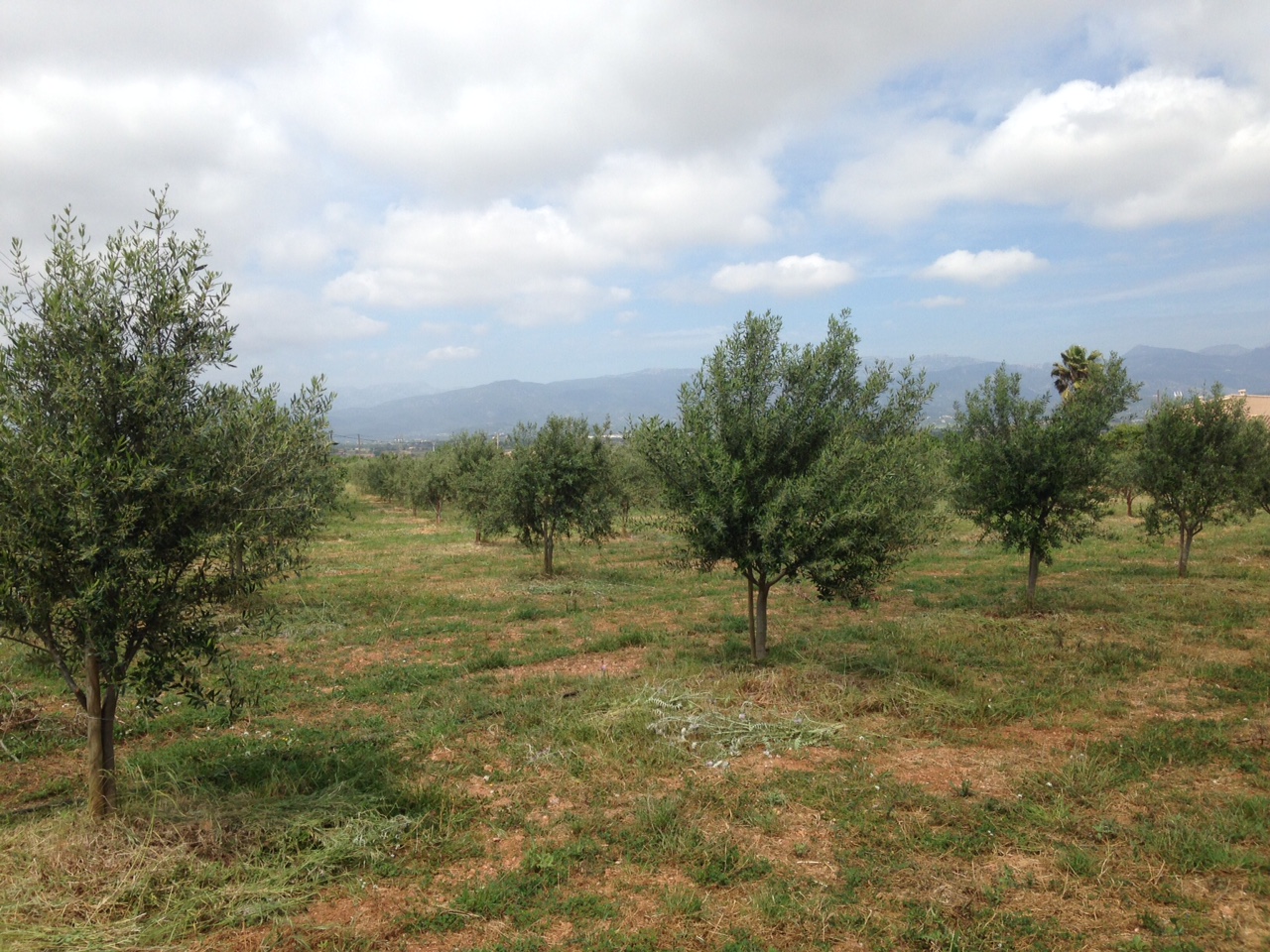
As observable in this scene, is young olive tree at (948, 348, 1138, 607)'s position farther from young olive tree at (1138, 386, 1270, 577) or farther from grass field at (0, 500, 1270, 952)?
young olive tree at (1138, 386, 1270, 577)

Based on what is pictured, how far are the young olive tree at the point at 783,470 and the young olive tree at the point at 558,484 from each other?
1350cm

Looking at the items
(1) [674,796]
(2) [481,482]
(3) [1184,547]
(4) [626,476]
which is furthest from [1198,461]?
(2) [481,482]

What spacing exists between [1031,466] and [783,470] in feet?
27.8

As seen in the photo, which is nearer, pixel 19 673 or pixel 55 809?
pixel 55 809

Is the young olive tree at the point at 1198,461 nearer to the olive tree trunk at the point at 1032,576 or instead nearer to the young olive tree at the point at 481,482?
the olive tree trunk at the point at 1032,576

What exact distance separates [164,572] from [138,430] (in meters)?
1.55

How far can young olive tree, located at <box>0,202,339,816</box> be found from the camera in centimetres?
644

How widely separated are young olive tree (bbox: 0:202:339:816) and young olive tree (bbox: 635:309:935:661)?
727 cm

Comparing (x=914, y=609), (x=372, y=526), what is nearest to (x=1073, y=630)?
(x=914, y=609)

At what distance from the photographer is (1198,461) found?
22.3 metres

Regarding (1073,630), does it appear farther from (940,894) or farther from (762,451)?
(940,894)

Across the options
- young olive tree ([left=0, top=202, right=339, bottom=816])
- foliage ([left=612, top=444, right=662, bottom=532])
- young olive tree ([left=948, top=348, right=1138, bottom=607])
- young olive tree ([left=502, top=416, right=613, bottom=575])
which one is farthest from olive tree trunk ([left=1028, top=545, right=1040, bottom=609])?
young olive tree ([left=0, top=202, right=339, bottom=816])

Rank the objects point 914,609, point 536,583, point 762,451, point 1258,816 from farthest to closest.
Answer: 1. point 536,583
2. point 914,609
3. point 762,451
4. point 1258,816

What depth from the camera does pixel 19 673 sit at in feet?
46.3
